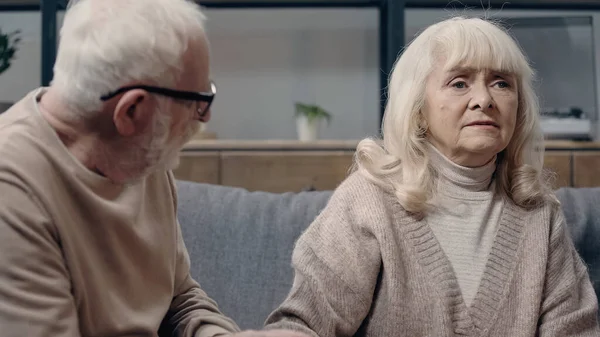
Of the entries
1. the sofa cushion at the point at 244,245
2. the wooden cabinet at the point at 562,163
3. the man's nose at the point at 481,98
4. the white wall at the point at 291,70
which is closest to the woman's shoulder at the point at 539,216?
the man's nose at the point at 481,98

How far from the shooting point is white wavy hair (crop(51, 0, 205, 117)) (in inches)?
34.4

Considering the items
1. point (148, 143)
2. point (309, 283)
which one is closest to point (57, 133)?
point (148, 143)

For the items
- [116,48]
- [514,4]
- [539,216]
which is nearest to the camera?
[116,48]

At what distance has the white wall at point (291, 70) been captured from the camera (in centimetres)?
293

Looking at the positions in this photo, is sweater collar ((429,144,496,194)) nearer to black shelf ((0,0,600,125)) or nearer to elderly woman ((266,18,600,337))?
elderly woman ((266,18,600,337))

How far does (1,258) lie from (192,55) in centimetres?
35

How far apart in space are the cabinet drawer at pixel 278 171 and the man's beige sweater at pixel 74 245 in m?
1.26

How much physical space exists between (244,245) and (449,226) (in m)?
0.55

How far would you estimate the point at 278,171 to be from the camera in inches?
96.0

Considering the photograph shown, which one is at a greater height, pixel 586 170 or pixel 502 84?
pixel 502 84

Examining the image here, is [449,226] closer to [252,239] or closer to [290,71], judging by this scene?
[252,239]

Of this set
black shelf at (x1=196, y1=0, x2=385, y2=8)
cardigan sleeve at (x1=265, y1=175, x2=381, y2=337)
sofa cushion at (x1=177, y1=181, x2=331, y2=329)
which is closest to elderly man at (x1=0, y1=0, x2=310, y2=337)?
cardigan sleeve at (x1=265, y1=175, x2=381, y2=337)

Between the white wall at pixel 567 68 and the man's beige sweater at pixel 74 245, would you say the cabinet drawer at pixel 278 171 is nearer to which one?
the white wall at pixel 567 68

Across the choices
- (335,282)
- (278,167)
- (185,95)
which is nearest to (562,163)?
(278,167)
